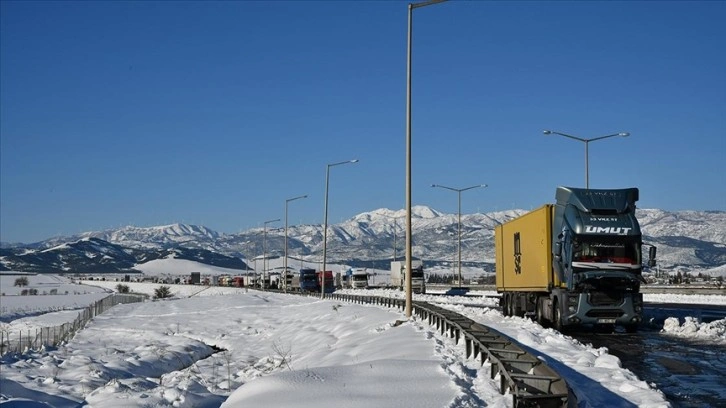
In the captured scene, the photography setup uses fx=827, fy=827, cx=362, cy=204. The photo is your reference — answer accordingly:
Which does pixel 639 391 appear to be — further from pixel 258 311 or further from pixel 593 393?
pixel 258 311

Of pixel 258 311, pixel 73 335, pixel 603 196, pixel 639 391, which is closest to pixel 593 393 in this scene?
pixel 639 391

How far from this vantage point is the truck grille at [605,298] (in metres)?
24.2

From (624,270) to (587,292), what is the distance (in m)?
1.23

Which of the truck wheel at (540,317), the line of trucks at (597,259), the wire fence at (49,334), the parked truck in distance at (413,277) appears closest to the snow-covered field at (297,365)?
the truck wheel at (540,317)

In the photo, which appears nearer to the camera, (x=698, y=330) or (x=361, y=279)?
(x=698, y=330)

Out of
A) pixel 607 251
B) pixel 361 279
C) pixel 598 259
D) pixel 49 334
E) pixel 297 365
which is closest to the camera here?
pixel 297 365

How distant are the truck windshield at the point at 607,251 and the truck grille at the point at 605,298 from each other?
3.25 feet

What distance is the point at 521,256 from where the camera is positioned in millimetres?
31328

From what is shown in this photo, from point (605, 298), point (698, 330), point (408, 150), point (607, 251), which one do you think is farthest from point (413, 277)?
point (607, 251)

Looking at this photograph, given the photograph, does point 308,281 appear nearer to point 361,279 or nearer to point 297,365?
point 361,279

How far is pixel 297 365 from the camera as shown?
2334 cm

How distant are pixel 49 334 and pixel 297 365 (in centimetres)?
3367

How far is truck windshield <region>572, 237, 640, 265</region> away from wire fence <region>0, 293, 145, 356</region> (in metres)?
23.8

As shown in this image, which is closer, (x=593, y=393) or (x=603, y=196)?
(x=593, y=393)
